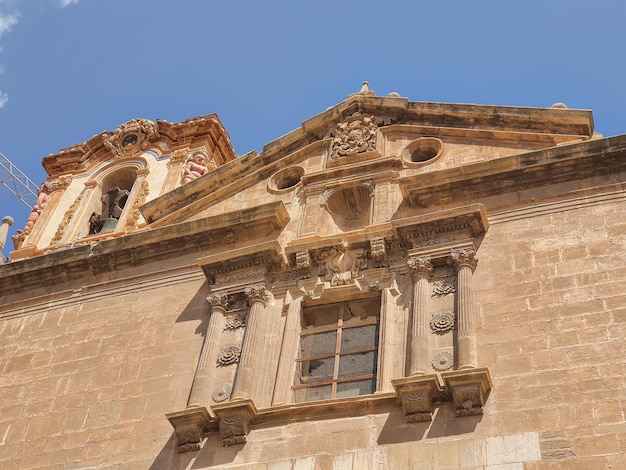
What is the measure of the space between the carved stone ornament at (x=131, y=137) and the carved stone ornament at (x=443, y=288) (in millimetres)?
14456

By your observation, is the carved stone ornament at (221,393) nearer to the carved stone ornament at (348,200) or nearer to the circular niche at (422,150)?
the carved stone ornament at (348,200)

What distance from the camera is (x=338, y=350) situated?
45.6 feet

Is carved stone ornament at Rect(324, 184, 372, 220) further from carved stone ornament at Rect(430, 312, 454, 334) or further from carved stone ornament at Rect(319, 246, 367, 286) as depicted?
carved stone ornament at Rect(430, 312, 454, 334)

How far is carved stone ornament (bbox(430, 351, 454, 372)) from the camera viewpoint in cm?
1273

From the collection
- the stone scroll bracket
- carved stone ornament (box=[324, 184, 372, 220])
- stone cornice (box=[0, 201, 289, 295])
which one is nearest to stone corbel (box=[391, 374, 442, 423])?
the stone scroll bracket

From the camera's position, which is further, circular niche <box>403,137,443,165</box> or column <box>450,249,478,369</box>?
circular niche <box>403,137,443,165</box>

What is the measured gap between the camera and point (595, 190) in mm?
14312

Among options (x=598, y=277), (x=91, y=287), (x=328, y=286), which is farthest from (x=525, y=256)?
(x=91, y=287)

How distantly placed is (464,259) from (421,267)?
593 mm

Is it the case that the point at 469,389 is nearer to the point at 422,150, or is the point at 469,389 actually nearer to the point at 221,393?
the point at 221,393

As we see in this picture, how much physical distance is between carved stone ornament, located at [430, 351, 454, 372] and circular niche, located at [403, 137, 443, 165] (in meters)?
4.46

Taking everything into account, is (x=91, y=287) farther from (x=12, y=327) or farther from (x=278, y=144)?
(x=278, y=144)

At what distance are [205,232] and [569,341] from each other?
20.7ft

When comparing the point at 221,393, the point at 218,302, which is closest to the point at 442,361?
the point at 221,393
